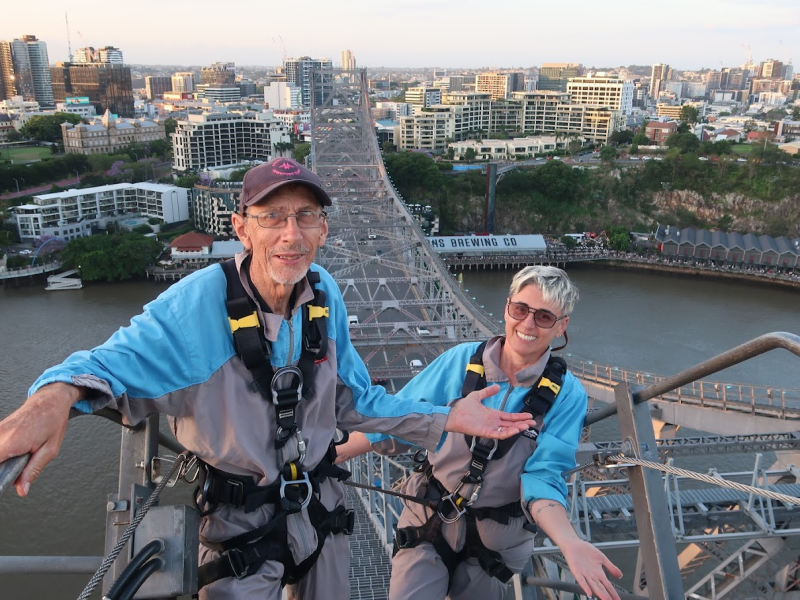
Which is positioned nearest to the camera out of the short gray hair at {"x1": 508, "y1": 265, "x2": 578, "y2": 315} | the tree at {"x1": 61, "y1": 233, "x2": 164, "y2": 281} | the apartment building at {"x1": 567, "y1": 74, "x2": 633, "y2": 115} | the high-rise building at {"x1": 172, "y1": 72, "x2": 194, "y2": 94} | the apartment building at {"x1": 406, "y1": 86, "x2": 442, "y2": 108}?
the short gray hair at {"x1": 508, "y1": 265, "x2": 578, "y2": 315}

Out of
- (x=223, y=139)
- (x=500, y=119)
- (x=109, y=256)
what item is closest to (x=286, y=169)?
(x=109, y=256)

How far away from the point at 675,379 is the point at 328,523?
482mm

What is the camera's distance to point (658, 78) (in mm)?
57000

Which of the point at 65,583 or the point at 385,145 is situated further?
the point at 385,145

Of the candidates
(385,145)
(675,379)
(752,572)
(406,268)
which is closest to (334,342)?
(675,379)

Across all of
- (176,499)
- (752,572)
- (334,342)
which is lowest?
(176,499)

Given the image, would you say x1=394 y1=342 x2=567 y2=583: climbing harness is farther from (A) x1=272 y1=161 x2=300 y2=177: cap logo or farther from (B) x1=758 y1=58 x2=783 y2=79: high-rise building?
(B) x1=758 y1=58 x2=783 y2=79: high-rise building

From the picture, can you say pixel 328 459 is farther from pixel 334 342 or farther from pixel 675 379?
pixel 675 379

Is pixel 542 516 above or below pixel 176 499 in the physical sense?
above

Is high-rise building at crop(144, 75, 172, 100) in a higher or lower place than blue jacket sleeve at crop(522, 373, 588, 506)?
higher

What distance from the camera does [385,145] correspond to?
19.4 metres

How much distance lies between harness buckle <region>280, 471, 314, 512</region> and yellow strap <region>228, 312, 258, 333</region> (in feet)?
0.64

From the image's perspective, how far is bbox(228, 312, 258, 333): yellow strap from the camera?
77 cm

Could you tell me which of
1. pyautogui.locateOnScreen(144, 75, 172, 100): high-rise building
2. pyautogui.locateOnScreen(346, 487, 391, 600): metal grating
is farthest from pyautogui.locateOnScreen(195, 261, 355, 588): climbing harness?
pyautogui.locateOnScreen(144, 75, 172, 100): high-rise building
